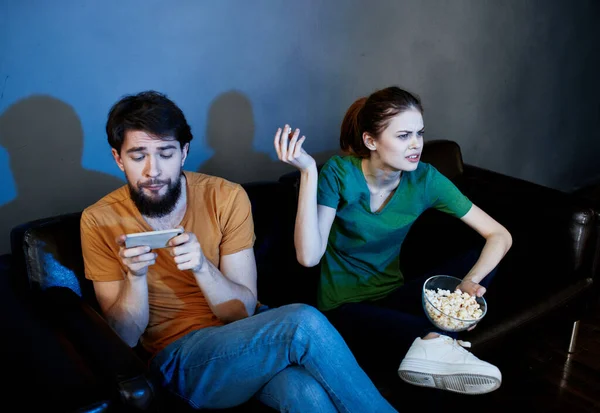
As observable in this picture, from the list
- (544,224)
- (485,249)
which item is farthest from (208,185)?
(544,224)

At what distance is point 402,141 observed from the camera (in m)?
1.77

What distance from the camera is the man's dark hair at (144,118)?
1.49m

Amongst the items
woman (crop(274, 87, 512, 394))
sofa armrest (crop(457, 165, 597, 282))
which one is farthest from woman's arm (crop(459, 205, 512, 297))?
sofa armrest (crop(457, 165, 597, 282))

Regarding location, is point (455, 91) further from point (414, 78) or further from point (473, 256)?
point (473, 256)

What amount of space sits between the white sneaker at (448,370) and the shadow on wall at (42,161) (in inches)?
46.8

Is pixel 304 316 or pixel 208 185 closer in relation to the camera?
pixel 304 316

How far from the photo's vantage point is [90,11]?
177cm

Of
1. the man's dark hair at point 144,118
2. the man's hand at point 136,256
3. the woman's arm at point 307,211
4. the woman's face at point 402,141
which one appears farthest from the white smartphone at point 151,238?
the woman's face at point 402,141

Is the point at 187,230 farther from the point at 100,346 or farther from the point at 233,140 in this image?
the point at 233,140

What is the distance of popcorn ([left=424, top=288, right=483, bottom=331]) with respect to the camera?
1605mm

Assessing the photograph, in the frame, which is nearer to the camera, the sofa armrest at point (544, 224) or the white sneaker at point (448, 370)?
the white sneaker at point (448, 370)

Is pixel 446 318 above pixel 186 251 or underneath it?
underneath

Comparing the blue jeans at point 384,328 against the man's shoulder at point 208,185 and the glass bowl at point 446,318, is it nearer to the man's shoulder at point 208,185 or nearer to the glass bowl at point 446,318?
the glass bowl at point 446,318

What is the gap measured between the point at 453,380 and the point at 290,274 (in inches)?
28.4
